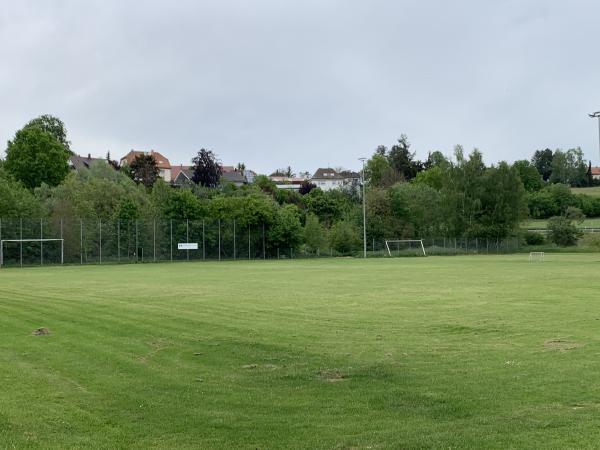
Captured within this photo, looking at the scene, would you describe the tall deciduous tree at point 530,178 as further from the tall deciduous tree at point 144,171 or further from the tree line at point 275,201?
the tall deciduous tree at point 144,171

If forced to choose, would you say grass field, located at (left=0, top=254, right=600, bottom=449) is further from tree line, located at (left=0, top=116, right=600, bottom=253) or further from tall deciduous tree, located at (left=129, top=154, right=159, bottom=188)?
tall deciduous tree, located at (left=129, top=154, right=159, bottom=188)

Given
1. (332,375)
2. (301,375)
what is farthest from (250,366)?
(332,375)

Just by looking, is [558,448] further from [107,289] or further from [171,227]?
[171,227]

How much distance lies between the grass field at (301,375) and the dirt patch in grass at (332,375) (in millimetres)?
64

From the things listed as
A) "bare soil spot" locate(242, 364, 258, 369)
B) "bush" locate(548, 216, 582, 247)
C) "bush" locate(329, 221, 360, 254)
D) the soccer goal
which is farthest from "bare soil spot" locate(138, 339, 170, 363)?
"bush" locate(548, 216, 582, 247)

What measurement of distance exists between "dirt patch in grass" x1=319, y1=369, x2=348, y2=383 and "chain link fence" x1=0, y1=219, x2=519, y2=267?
183 feet

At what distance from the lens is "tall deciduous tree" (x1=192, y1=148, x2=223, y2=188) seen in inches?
4966

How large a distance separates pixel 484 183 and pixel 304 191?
2477 inches

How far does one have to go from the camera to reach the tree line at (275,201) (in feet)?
248

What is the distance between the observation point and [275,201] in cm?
10294

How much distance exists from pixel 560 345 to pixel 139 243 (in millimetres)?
60300

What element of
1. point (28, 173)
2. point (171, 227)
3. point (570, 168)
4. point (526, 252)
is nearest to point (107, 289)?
point (171, 227)

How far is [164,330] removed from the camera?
15234 millimetres

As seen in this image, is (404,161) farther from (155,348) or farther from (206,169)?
(155,348)
